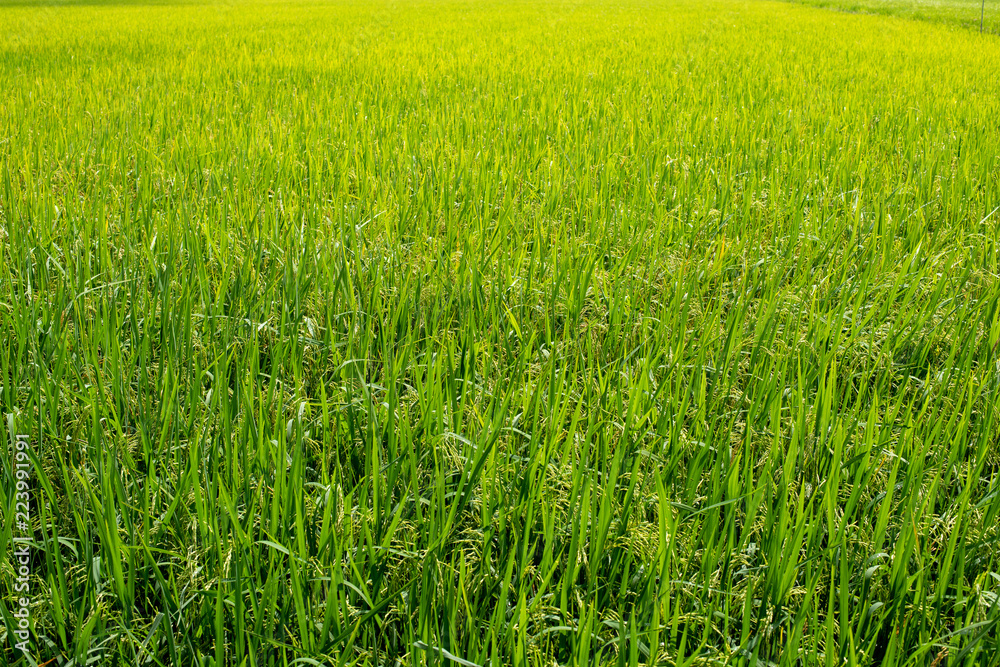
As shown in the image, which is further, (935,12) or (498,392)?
(935,12)

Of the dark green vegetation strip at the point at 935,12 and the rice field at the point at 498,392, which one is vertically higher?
the dark green vegetation strip at the point at 935,12

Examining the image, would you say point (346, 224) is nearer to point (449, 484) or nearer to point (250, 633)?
point (449, 484)

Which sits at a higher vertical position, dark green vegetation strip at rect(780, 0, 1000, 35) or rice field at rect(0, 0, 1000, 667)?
dark green vegetation strip at rect(780, 0, 1000, 35)

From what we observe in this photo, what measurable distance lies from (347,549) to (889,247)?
85.2 inches

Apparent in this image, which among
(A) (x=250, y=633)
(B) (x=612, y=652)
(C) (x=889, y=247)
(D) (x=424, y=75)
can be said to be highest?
(D) (x=424, y=75)

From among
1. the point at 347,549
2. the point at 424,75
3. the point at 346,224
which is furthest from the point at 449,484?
the point at 424,75

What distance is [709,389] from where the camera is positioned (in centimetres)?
168

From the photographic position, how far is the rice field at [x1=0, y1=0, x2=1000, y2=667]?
3.38ft

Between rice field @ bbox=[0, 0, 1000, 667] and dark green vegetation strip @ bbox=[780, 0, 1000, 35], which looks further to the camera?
dark green vegetation strip @ bbox=[780, 0, 1000, 35]

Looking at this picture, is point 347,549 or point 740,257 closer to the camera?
point 347,549

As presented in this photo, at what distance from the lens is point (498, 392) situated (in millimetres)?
1491

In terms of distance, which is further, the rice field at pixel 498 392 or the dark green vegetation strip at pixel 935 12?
the dark green vegetation strip at pixel 935 12

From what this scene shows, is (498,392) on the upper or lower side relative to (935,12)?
lower

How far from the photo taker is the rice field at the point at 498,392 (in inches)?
40.6
